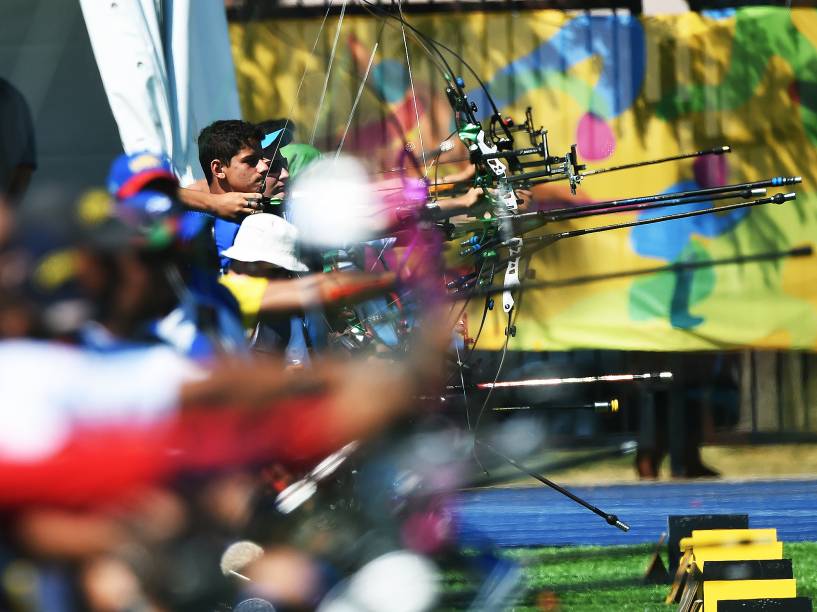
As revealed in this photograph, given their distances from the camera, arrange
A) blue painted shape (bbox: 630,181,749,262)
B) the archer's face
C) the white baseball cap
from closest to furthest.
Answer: the white baseball cap
the archer's face
blue painted shape (bbox: 630,181,749,262)

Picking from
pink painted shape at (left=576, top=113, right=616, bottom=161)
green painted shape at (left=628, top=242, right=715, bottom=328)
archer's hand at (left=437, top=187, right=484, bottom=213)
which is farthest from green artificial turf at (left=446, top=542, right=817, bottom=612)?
pink painted shape at (left=576, top=113, right=616, bottom=161)

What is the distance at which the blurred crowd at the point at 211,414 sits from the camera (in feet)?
6.74

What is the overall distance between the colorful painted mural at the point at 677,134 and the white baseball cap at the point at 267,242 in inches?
159

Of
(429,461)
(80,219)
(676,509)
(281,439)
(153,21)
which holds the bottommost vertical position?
(676,509)

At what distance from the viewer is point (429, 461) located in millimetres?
2797

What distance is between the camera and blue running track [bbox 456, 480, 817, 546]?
6.04 meters

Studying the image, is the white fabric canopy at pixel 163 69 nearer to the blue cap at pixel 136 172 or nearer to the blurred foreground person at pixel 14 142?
the blurred foreground person at pixel 14 142

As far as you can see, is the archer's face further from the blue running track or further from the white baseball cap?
the blue running track

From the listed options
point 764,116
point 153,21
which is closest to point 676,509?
point 764,116

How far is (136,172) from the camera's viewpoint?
3137 mm

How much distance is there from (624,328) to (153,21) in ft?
11.2

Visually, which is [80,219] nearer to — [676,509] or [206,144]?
[206,144]

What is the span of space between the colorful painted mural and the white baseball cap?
4049 mm

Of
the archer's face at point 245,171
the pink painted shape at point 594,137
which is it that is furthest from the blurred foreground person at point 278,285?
the pink painted shape at point 594,137
